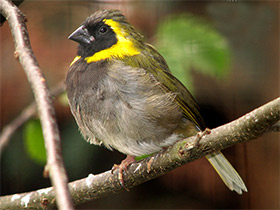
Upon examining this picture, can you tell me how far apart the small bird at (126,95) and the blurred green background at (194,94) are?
174 cm

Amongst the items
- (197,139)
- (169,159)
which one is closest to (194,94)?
(169,159)

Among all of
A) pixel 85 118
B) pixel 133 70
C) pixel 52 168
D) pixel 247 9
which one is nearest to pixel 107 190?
pixel 85 118

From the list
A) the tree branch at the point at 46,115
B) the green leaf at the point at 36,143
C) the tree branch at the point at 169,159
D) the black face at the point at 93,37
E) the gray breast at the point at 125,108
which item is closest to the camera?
the tree branch at the point at 46,115

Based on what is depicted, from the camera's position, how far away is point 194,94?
Result: 537 centimetres

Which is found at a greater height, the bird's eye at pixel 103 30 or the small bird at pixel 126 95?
the bird's eye at pixel 103 30

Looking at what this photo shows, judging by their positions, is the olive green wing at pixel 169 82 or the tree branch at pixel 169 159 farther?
the olive green wing at pixel 169 82

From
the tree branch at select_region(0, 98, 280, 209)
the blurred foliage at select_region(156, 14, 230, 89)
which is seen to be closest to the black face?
the blurred foliage at select_region(156, 14, 230, 89)

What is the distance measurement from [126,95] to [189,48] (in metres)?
0.84

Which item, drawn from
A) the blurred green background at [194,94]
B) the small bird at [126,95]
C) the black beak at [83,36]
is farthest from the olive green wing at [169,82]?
the blurred green background at [194,94]

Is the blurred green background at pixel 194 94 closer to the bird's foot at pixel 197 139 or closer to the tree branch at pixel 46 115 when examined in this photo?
the bird's foot at pixel 197 139

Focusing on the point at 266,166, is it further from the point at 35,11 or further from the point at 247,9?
the point at 35,11

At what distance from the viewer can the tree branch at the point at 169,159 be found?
2.06m

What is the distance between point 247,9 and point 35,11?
246 cm

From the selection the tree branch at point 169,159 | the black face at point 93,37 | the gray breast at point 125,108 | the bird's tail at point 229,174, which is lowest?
the bird's tail at point 229,174
